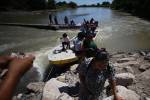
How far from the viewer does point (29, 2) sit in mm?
84312

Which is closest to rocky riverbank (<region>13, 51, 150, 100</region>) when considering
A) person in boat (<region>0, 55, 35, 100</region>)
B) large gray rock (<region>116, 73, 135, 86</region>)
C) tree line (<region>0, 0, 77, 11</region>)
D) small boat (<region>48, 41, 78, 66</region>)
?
large gray rock (<region>116, 73, 135, 86</region>)

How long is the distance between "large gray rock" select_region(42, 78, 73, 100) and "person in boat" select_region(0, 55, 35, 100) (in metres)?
7.32

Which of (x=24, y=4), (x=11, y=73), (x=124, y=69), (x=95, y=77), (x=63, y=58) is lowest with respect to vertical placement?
(x=24, y=4)

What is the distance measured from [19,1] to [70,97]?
250 feet

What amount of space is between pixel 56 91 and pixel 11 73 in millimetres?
8435

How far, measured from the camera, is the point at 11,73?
1.24 metres

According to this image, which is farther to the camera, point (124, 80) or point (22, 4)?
point (22, 4)

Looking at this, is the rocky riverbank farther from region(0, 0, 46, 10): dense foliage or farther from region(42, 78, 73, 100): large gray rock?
region(0, 0, 46, 10): dense foliage

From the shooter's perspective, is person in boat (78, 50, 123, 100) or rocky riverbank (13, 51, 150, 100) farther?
rocky riverbank (13, 51, 150, 100)

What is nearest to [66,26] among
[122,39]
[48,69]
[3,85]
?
[122,39]

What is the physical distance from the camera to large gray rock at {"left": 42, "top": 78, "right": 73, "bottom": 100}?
8747mm

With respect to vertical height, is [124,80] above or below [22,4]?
above

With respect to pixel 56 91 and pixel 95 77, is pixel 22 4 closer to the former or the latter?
pixel 56 91

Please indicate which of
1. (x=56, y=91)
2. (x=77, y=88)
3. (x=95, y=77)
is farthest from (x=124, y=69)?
(x=95, y=77)
